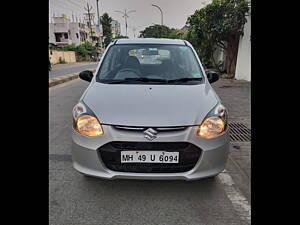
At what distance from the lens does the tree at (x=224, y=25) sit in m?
10.8

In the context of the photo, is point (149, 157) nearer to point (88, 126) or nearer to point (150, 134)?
point (150, 134)

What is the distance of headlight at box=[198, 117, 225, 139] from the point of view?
89.6 inches

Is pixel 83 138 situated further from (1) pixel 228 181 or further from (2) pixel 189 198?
(1) pixel 228 181

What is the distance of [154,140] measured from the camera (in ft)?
7.13

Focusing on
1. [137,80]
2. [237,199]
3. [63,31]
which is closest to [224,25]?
[137,80]

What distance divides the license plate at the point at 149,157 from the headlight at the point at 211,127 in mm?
319

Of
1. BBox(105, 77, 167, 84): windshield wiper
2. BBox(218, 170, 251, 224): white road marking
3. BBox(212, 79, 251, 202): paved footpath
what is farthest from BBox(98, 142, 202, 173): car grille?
BBox(105, 77, 167, 84): windshield wiper

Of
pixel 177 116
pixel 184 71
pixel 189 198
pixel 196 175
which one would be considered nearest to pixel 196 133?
pixel 177 116

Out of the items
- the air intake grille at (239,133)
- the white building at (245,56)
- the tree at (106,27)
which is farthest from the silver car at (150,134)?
the tree at (106,27)

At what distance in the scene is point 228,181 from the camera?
2867 mm

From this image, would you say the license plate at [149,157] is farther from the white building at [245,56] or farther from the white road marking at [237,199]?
the white building at [245,56]

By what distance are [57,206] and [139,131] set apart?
3.61 feet

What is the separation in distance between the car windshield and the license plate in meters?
1.08

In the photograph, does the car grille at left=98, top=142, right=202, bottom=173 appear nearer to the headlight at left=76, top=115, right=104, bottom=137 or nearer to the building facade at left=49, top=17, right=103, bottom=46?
the headlight at left=76, top=115, right=104, bottom=137
